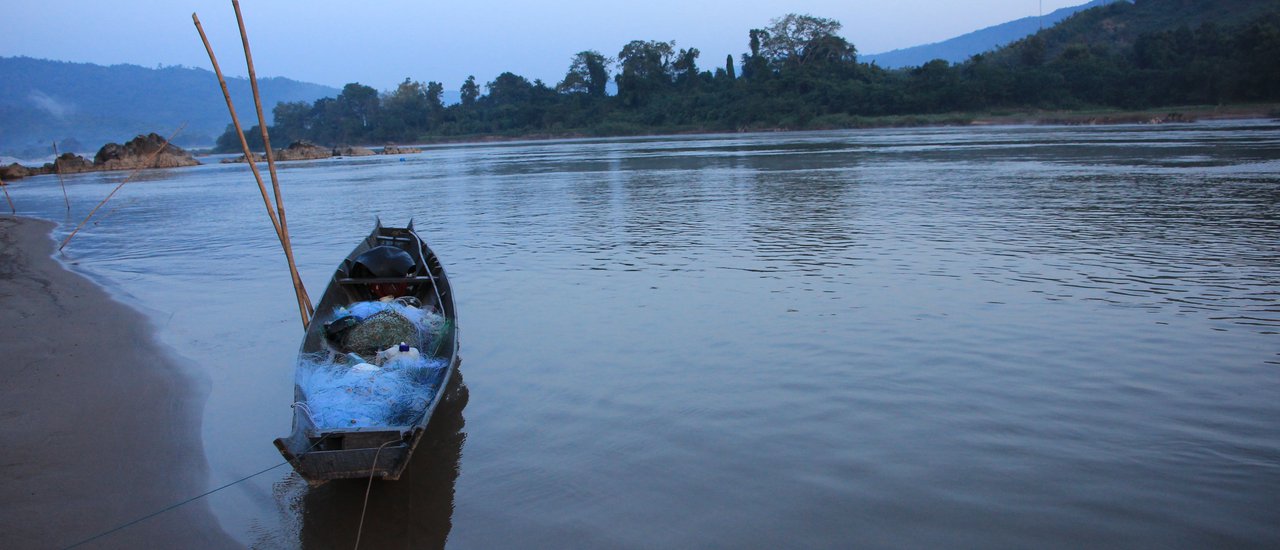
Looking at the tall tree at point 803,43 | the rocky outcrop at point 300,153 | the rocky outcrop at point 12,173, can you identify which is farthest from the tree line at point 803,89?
the rocky outcrop at point 12,173

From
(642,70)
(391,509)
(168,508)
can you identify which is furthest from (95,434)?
(642,70)

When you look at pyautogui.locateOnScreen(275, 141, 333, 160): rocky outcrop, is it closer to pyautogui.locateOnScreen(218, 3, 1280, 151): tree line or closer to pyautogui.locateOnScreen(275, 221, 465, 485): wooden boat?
pyautogui.locateOnScreen(218, 3, 1280, 151): tree line

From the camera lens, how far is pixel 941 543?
4473 millimetres

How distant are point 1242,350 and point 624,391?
5519mm

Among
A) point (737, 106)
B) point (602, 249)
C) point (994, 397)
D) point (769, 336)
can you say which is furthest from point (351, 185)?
point (737, 106)

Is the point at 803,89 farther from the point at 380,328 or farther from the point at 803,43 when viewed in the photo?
the point at 380,328

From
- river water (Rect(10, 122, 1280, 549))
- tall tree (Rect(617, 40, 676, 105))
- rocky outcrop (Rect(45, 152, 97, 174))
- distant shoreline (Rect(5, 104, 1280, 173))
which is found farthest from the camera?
tall tree (Rect(617, 40, 676, 105))

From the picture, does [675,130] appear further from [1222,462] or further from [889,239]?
[1222,462]

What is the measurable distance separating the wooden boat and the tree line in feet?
227

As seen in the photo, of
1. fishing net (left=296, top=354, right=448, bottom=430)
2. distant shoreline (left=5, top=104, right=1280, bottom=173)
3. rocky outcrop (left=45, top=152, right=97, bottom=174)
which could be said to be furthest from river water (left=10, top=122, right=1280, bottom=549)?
distant shoreline (left=5, top=104, right=1280, bottom=173)

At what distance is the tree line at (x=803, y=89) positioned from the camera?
68.1 m

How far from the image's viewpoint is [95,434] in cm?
619

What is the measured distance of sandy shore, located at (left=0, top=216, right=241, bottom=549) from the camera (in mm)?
4910

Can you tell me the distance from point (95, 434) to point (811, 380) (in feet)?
18.8
